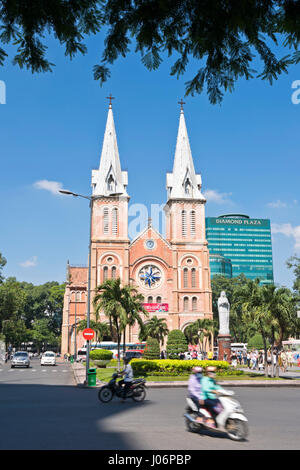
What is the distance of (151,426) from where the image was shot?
9469 mm

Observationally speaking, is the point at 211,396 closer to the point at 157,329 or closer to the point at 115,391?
the point at 115,391

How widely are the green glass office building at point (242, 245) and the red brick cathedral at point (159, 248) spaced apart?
3448 inches

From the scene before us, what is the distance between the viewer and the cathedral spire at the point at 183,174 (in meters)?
66.1

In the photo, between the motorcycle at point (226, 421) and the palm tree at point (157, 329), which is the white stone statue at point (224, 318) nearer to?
the palm tree at point (157, 329)

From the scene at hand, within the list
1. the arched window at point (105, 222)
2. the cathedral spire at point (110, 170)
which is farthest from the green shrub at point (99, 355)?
the cathedral spire at point (110, 170)

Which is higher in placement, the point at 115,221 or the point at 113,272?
the point at 115,221

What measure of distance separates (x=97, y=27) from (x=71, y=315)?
219 ft

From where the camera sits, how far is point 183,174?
66375 millimetres

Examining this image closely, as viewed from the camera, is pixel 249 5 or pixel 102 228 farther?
pixel 102 228

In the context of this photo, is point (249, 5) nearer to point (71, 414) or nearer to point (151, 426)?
point (151, 426)

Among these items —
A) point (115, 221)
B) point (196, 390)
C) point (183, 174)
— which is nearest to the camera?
point (196, 390)

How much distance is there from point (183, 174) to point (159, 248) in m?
11.5

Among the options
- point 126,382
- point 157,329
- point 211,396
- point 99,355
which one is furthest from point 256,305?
point 157,329
